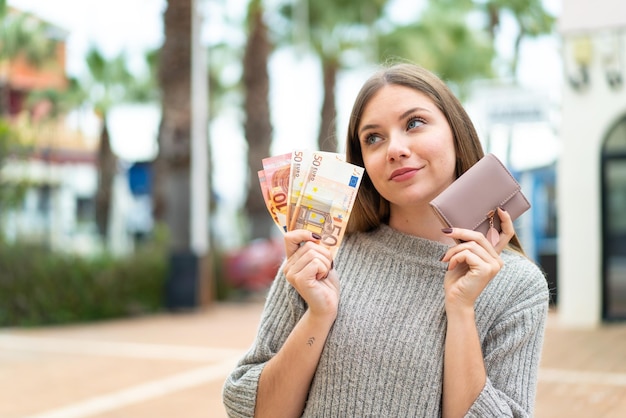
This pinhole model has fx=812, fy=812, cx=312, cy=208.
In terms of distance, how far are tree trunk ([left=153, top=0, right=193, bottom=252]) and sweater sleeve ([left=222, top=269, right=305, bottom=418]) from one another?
13.2m

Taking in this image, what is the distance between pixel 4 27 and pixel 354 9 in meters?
11.4

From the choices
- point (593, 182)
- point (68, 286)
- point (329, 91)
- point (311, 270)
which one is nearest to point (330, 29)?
point (329, 91)

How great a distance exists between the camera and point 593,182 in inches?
464

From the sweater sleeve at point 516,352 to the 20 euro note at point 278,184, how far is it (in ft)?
1.87

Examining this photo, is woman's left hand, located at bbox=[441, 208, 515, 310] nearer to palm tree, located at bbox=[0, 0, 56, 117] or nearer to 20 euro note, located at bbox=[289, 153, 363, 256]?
20 euro note, located at bbox=[289, 153, 363, 256]

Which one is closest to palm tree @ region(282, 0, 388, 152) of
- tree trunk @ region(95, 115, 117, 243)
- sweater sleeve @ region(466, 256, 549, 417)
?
tree trunk @ region(95, 115, 117, 243)

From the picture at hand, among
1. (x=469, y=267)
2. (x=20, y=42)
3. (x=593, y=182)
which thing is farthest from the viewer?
(x=20, y=42)

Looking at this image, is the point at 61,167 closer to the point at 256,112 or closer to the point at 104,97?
the point at 104,97

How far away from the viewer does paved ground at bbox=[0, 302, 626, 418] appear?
6285 millimetres

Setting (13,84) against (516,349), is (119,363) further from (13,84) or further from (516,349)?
(13,84)

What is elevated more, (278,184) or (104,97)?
(104,97)

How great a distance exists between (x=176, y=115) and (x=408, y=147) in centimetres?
1388

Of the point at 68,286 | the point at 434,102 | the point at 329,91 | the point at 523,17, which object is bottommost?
the point at 68,286

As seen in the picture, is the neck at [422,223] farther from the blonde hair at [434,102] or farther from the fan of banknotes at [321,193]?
the fan of banknotes at [321,193]
